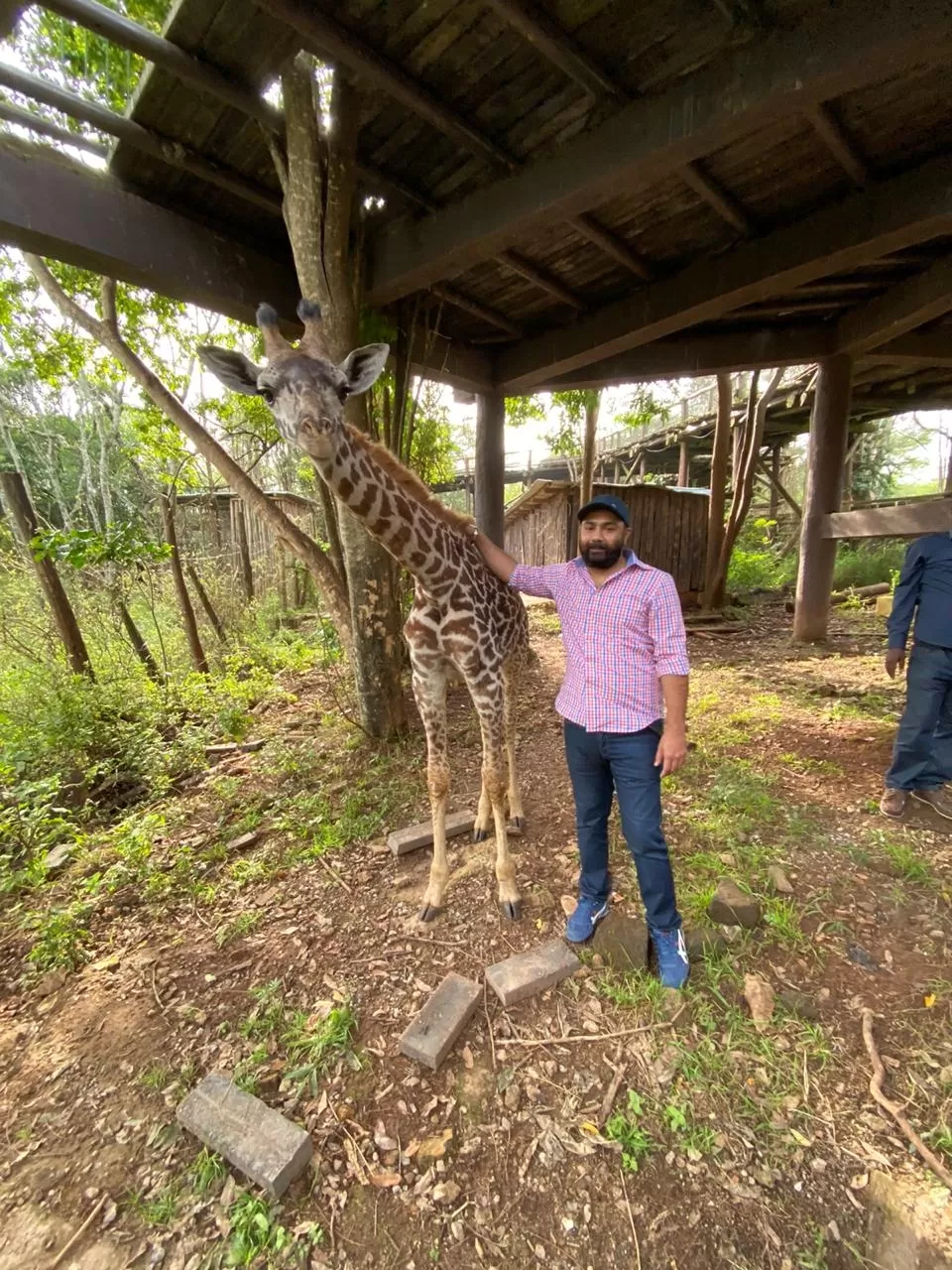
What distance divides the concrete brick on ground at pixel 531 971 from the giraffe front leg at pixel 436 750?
0.65 m

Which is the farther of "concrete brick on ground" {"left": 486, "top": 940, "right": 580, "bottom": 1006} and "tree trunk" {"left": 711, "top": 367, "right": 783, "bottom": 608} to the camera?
"tree trunk" {"left": 711, "top": 367, "right": 783, "bottom": 608}

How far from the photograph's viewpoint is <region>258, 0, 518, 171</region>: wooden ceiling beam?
9.00ft

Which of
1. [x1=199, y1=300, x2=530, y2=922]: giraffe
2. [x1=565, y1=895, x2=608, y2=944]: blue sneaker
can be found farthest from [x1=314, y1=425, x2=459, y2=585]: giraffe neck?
[x1=565, y1=895, x2=608, y2=944]: blue sneaker

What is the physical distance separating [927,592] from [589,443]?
7.20m

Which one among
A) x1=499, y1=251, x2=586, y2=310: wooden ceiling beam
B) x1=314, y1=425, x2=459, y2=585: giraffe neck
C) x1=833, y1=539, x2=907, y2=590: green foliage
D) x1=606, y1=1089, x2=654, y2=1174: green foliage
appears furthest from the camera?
x1=833, y1=539, x2=907, y2=590: green foliage

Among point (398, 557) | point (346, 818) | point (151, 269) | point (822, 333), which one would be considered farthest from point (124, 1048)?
point (822, 333)

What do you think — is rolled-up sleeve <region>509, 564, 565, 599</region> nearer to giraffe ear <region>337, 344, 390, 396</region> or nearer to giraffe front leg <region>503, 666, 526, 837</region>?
giraffe front leg <region>503, 666, 526, 837</region>

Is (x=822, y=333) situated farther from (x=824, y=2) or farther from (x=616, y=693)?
(x=616, y=693)

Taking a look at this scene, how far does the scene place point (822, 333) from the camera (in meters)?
7.47

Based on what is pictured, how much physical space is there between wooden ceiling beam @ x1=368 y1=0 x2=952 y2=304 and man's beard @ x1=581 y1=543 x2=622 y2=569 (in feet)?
8.31

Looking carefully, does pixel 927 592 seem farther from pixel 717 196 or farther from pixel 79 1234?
pixel 79 1234

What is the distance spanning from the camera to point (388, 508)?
291cm

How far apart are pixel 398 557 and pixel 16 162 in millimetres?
3747

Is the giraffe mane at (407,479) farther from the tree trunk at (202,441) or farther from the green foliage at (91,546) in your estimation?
the green foliage at (91,546)
